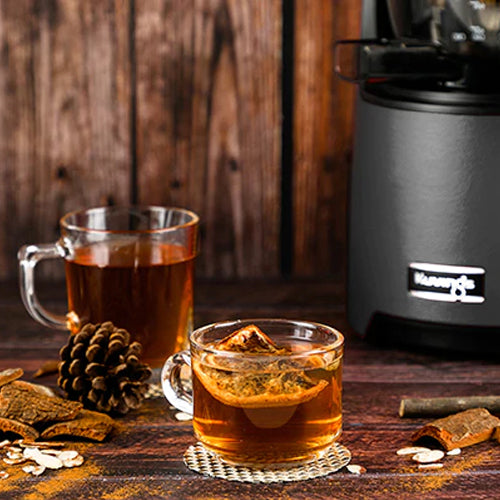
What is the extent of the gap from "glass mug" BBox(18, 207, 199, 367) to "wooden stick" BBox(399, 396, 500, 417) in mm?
252

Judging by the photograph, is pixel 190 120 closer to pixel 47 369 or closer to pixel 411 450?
pixel 47 369

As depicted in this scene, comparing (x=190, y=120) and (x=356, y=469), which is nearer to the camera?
(x=356, y=469)

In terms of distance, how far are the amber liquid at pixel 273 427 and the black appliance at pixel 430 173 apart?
0.28 meters

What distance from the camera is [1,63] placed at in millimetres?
1454

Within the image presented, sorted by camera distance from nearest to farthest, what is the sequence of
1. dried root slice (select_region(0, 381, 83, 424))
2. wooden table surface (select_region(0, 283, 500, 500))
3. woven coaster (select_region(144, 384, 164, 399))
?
wooden table surface (select_region(0, 283, 500, 500))
dried root slice (select_region(0, 381, 83, 424))
woven coaster (select_region(144, 384, 164, 399))

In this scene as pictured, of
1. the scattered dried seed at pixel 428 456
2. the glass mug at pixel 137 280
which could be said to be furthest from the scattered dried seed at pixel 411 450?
the glass mug at pixel 137 280

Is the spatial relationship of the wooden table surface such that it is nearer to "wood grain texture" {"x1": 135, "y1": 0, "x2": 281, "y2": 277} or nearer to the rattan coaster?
the rattan coaster

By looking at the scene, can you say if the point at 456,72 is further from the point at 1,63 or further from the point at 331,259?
the point at 1,63

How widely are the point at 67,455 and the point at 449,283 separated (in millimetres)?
442

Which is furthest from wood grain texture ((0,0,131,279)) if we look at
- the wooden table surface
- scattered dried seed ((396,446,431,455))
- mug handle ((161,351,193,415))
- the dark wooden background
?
scattered dried seed ((396,446,431,455))

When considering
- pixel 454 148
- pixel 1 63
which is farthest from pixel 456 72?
pixel 1 63

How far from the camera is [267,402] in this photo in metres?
0.87

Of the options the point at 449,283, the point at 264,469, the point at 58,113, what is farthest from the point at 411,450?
the point at 58,113

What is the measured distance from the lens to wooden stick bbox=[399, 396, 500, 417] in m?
1.01
